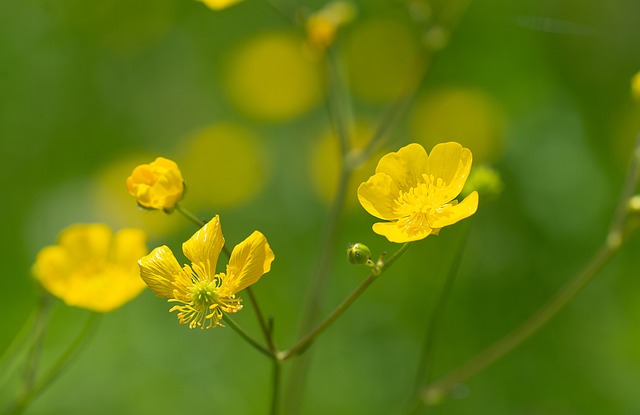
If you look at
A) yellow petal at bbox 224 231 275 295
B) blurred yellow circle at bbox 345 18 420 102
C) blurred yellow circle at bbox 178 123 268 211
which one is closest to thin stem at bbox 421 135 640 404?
yellow petal at bbox 224 231 275 295

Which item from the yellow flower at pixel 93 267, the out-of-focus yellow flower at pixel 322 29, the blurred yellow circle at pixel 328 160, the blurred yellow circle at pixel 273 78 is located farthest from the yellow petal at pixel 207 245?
the blurred yellow circle at pixel 273 78

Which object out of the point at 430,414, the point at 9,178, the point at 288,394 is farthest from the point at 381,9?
the point at 288,394

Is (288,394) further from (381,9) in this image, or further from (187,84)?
(381,9)

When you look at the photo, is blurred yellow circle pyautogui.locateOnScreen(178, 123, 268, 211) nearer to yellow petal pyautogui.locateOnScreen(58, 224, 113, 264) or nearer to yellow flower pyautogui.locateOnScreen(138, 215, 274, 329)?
yellow petal pyautogui.locateOnScreen(58, 224, 113, 264)

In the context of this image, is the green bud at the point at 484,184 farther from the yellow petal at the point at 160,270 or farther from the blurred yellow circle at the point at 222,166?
the blurred yellow circle at the point at 222,166

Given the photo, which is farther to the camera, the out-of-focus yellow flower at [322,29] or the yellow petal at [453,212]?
the out-of-focus yellow flower at [322,29]

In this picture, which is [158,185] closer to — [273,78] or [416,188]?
[416,188]

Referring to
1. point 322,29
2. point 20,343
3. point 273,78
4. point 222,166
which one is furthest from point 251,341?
point 273,78
